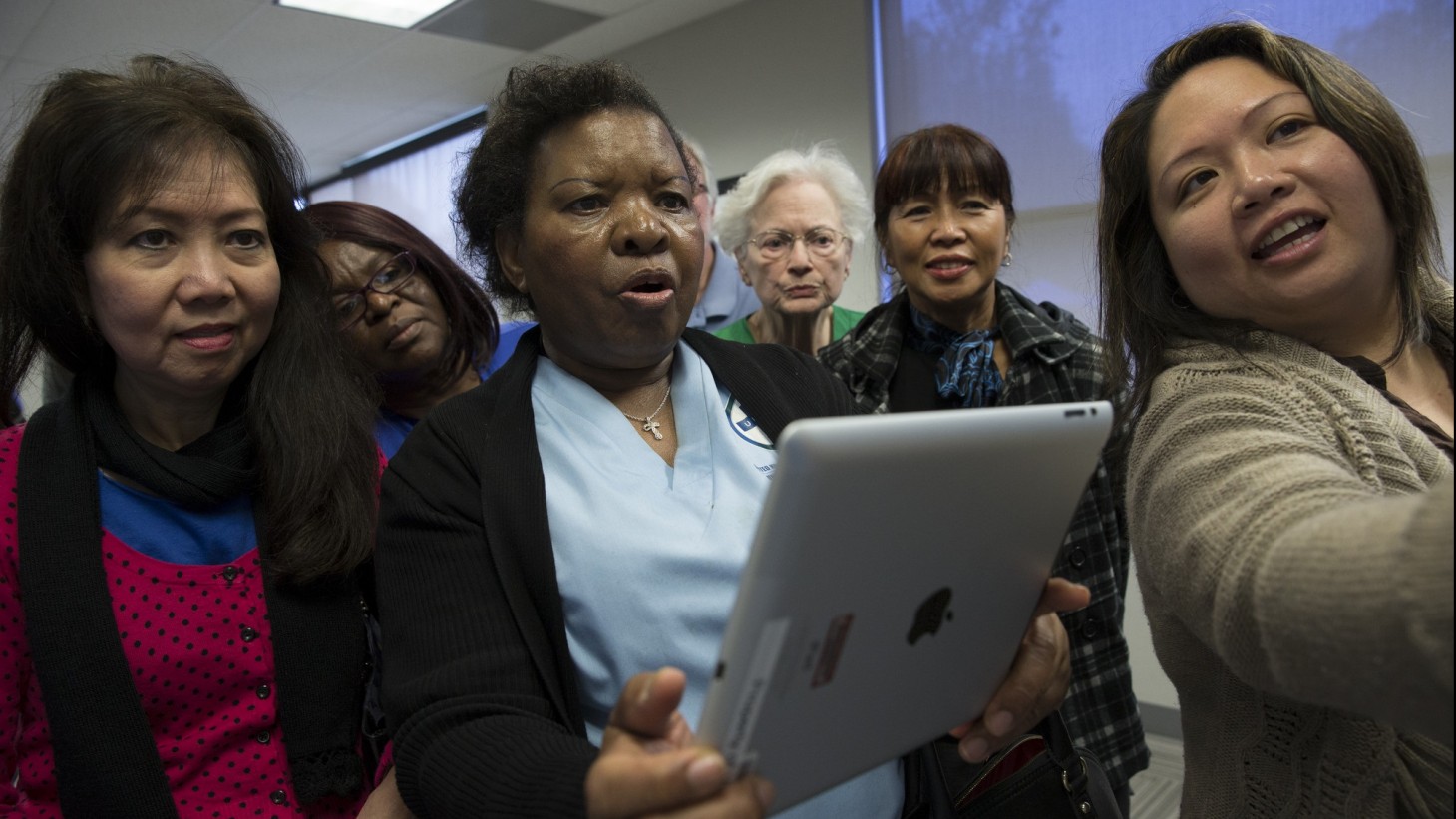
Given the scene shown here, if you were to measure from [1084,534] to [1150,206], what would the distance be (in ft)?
2.68

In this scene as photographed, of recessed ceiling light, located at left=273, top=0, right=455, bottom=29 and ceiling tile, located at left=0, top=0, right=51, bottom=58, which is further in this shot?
recessed ceiling light, located at left=273, top=0, right=455, bottom=29

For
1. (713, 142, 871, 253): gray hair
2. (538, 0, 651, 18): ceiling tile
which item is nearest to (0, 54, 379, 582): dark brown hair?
(713, 142, 871, 253): gray hair

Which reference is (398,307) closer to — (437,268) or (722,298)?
(437,268)

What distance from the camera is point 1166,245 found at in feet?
3.54

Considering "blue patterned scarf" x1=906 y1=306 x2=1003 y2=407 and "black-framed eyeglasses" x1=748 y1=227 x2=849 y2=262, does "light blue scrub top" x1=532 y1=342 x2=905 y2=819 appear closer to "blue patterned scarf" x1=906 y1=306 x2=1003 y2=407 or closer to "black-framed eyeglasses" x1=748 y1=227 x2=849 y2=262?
"blue patterned scarf" x1=906 y1=306 x2=1003 y2=407

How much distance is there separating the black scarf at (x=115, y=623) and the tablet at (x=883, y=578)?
0.76 metres

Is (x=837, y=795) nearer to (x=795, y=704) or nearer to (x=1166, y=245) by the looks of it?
(x=795, y=704)

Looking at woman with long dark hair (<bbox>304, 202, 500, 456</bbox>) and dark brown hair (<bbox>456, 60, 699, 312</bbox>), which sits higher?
dark brown hair (<bbox>456, 60, 699, 312</bbox>)

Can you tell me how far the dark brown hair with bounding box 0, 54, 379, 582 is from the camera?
1.21m

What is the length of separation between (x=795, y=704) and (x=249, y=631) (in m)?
0.83

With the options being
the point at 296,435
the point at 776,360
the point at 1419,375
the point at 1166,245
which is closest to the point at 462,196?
the point at 296,435

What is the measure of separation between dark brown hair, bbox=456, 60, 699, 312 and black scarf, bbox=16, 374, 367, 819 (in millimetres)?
448

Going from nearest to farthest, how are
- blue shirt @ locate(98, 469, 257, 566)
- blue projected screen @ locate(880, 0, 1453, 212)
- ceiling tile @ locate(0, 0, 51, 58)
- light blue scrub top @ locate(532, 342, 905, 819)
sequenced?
light blue scrub top @ locate(532, 342, 905, 819) < blue shirt @ locate(98, 469, 257, 566) < blue projected screen @ locate(880, 0, 1453, 212) < ceiling tile @ locate(0, 0, 51, 58)

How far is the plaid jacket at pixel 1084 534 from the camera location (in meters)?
→ 1.78
